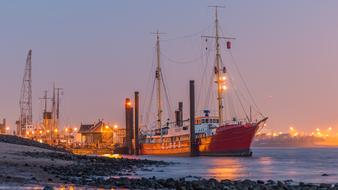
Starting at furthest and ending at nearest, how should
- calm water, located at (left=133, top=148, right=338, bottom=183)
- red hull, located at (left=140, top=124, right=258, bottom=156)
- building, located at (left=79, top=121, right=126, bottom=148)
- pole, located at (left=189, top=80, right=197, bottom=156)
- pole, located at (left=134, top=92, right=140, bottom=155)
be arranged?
building, located at (left=79, top=121, right=126, bottom=148) → pole, located at (left=134, top=92, right=140, bottom=155) → red hull, located at (left=140, top=124, right=258, bottom=156) → pole, located at (left=189, top=80, right=197, bottom=156) → calm water, located at (left=133, top=148, right=338, bottom=183)

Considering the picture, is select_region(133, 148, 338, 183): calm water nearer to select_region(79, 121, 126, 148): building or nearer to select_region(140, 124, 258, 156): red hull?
select_region(140, 124, 258, 156): red hull

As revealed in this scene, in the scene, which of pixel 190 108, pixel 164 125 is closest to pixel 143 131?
pixel 164 125

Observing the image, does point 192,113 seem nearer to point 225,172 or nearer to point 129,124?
point 129,124

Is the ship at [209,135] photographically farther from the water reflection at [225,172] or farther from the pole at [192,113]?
the water reflection at [225,172]

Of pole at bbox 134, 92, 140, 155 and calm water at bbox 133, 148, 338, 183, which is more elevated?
pole at bbox 134, 92, 140, 155

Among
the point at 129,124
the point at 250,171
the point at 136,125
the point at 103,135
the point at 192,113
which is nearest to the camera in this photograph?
the point at 250,171

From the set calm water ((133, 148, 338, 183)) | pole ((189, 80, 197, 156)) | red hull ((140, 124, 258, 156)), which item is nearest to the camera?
calm water ((133, 148, 338, 183))

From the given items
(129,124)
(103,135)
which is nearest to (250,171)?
(129,124)

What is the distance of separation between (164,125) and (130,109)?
9.14 metres

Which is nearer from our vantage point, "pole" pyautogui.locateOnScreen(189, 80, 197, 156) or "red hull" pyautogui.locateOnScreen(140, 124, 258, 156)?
"pole" pyautogui.locateOnScreen(189, 80, 197, 156)

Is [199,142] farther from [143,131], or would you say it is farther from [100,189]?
[100,189]

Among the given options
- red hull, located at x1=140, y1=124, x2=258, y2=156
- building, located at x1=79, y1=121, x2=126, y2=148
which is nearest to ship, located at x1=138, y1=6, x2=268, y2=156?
red hull, located at x1=140, y1=124, x2=258, y2=156

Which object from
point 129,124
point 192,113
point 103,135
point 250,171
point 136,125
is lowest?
point 250,171

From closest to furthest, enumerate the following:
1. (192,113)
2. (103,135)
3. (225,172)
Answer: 1. (225,172)
2. (192,113)
3. (103,135)
